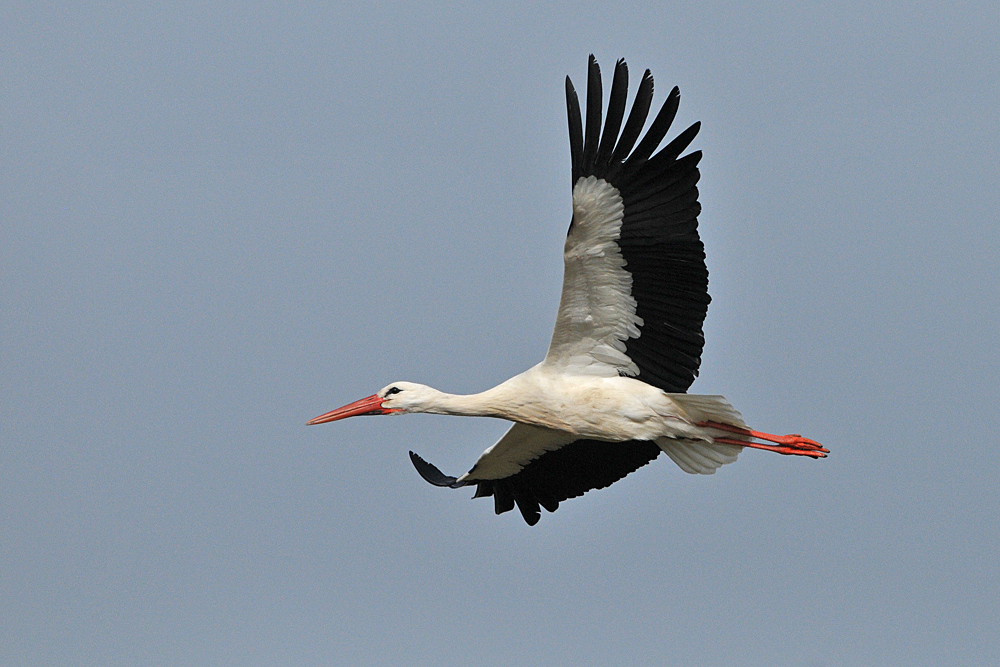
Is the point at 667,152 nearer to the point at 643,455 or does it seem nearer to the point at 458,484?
the point at 643,455

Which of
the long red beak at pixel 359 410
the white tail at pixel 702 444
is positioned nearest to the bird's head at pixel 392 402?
the long red beak at pixel 359 410

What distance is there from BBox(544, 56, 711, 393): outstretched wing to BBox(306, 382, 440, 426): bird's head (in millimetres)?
1076

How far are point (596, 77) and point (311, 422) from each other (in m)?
3.53

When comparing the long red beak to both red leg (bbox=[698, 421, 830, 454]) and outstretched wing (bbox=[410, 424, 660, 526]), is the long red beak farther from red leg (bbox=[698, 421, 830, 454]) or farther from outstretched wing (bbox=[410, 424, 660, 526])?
red leg (bbox=[698, 421, 830, 454])

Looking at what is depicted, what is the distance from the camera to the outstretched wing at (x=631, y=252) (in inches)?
392

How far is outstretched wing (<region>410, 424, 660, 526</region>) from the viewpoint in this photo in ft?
38.7

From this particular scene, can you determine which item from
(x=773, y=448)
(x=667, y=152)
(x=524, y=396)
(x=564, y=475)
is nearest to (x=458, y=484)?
(x=564, y=475)

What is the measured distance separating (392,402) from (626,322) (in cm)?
197

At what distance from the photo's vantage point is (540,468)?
12.2m

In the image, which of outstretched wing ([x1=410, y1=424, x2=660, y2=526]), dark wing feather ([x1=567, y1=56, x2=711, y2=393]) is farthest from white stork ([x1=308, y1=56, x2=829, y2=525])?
outstretched wing ([x1=410, y1=424, x2=660, y2=526])

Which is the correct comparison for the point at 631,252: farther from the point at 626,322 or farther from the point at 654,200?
the point at 626,322


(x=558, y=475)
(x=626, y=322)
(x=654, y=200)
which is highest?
(x=654, y=200)

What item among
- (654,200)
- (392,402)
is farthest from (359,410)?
(654,200)

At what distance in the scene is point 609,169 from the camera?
10016 mm
